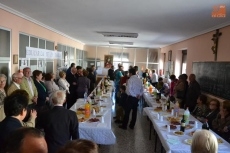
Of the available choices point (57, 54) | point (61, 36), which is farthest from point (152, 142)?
point (61, 36)

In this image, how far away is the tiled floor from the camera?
396 centimetres

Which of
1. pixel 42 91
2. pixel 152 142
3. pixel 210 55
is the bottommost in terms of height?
pixel 152 142

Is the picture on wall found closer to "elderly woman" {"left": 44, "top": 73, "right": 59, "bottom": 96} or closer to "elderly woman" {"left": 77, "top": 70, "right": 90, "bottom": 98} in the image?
"elderly woman" {"left": 77, "top": 70, "right": 90, "bottom": 98}

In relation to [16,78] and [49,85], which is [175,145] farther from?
[49,85]

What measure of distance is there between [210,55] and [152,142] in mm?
3093

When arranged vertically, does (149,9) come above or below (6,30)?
above

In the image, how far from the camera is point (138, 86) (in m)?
5.05

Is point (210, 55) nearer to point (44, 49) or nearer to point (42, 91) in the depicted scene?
point (42, 91)

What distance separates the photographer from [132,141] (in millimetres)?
4406

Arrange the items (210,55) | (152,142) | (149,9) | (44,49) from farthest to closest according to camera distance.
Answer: (44,49) → (210,55) → (152,142) → (149,9)

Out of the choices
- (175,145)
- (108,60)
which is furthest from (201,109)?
(108,60)

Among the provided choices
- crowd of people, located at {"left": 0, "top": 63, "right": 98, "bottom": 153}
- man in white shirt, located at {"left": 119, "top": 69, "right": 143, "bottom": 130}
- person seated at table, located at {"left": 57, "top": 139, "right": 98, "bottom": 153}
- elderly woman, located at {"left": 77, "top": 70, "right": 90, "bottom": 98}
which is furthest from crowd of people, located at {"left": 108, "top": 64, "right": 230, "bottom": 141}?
person seated at table, located at {"left": 57, "top": 139, "right": 98, "bottom": 153}

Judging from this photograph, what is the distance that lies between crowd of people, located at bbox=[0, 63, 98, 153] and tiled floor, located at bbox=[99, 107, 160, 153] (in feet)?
4.89

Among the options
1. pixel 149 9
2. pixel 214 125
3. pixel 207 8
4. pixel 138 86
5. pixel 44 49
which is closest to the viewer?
pixel 214 125
